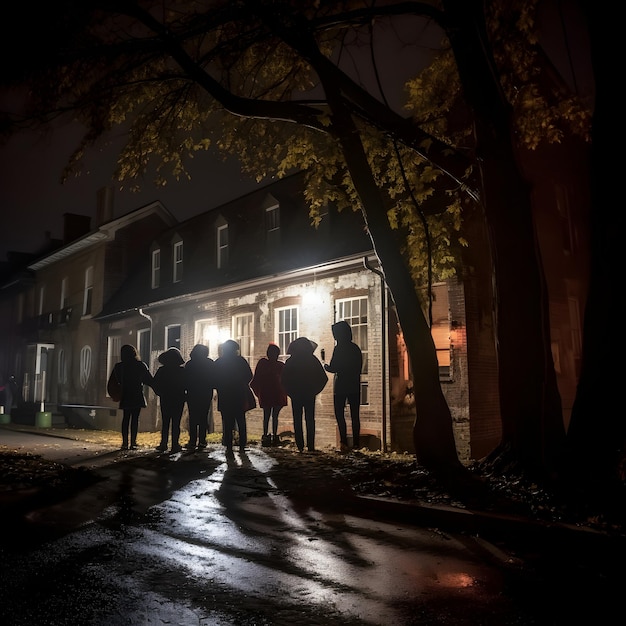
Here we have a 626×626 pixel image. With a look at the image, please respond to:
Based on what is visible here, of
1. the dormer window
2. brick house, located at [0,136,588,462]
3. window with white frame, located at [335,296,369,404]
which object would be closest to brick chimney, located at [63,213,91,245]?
brick house, located at [0,136,588,462]

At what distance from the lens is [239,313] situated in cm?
1720

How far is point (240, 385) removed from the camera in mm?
10156

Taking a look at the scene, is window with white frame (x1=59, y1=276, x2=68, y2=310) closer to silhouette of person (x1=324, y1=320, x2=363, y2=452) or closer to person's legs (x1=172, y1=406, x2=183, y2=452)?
person's legs (x1=172, y1=406, x2=183, y2=452)

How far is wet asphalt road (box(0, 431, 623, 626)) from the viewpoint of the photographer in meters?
3.28

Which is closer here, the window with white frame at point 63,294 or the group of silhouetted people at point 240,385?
the group of silhouetted people at point 240,385

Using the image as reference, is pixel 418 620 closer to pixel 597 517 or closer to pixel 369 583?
pixel 369 583

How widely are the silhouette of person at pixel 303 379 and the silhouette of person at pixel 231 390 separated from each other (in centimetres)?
85

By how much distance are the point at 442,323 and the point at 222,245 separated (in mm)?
8396

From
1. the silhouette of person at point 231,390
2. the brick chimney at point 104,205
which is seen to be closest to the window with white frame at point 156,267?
the brick chimney at point 104,205

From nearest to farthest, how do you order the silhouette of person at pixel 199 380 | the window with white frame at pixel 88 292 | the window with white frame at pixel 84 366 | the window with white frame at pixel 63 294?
the silhouette of person at pixel 199 380 → the window with white frame at pixel 84 366 → the window with white frame at pixel 88 292 → the window with white frame at pixel 63 294

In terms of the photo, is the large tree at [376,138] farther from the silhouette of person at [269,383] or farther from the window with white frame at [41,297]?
the window with white frame at [41,297]

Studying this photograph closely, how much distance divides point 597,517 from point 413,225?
523 centimetres

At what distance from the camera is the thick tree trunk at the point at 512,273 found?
262 inches

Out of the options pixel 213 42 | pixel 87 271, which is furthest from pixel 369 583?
pixel 87 271
